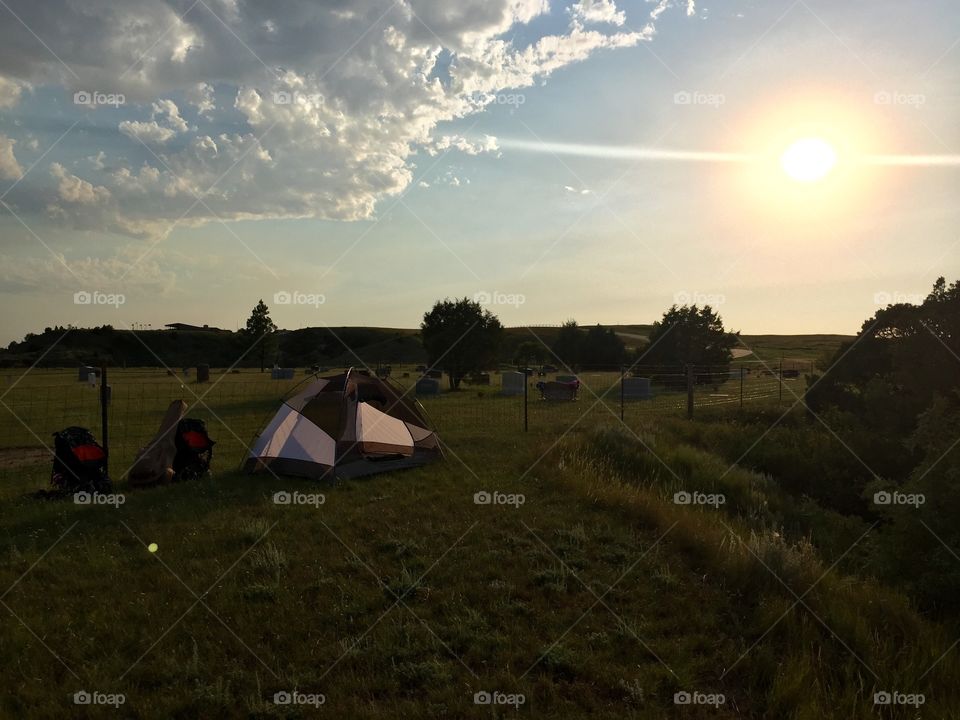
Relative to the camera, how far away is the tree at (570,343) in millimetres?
58938

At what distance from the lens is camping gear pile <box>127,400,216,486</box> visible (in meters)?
10.8

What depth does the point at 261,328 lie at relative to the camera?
221 ft

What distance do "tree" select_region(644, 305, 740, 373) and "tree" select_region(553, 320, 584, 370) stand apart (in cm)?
1313

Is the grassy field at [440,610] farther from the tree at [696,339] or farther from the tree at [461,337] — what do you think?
the tree at [696,339]

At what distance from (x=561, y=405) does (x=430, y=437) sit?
50.7ft

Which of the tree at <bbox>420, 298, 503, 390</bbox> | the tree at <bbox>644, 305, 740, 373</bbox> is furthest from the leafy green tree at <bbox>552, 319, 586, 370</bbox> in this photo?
the tree at <bbox>420, 298, 503, 390</bbox>

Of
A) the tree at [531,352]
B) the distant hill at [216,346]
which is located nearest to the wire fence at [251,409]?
the tree at [531,352]

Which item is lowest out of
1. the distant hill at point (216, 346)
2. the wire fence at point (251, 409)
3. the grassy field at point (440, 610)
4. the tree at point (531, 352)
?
the grassy field at point (440, 610)

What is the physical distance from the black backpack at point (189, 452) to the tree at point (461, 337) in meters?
27.4

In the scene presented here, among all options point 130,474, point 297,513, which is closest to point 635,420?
point 297,513

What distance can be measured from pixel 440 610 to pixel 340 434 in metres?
6.32

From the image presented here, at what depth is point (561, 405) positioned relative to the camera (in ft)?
91.9

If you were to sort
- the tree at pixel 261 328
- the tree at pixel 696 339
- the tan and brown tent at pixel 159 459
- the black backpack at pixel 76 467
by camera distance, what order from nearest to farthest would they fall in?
the black backpack at pixel 76 467
the tan and brown tent at pixel 159 459
the tree at pixel 696 339
the tree at pixel 261 328

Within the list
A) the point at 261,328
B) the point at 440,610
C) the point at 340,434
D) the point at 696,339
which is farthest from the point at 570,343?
the point at 440,610
